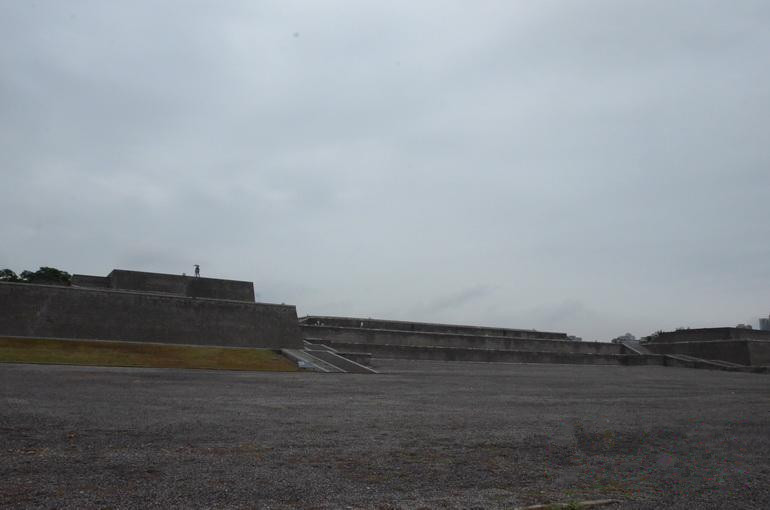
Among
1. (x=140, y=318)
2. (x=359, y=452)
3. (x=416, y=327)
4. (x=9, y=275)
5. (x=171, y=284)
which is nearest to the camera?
(x=359, y=452)

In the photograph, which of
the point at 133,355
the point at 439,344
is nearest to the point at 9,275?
the point at 133,355

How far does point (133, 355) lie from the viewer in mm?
22969

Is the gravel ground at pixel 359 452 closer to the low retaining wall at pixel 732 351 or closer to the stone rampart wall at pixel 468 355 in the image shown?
the stone rampart wall at pixel 468 355

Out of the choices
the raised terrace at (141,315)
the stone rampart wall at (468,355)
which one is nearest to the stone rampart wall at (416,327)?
the stone rampart wall at (468,355)

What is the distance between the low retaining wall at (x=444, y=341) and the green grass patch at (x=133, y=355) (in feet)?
31.5

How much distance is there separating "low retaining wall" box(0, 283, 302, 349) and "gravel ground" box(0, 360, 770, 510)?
53.7 feet

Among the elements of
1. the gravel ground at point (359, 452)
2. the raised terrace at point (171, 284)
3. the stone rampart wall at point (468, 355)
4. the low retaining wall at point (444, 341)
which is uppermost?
the raised terrace at point (171, 284)

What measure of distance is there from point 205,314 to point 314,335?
350 inches

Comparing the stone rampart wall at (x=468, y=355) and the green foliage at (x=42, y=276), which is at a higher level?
the green foliage at (x=42, y=276)

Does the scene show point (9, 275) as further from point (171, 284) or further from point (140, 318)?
point (140, 318)

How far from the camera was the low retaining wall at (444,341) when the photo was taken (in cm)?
3706

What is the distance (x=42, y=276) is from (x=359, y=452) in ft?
193

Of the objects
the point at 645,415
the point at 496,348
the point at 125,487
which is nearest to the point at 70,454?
the point at 125,487

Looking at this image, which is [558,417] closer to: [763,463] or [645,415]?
[645,415]
